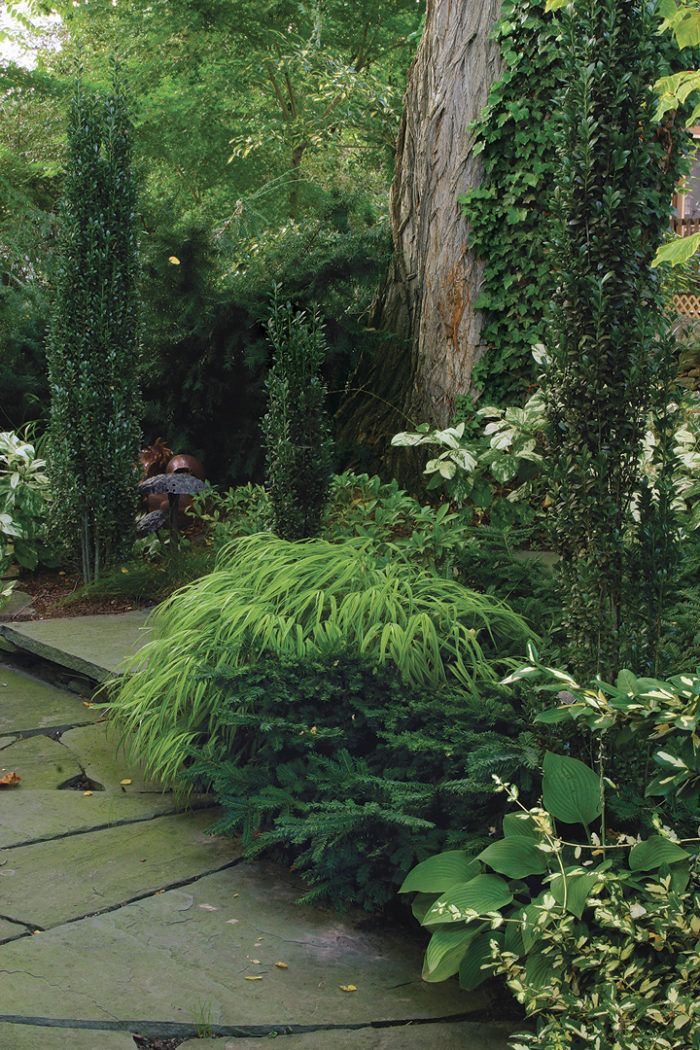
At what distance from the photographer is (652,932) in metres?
2.32

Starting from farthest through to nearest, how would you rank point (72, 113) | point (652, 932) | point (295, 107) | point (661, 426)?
1. point (295, 107)
2. point (72, 113)
3. point (661, 426)
4. point (652, 932)

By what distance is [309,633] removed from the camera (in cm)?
371

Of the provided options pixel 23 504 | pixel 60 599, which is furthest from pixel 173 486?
pixel 23 504

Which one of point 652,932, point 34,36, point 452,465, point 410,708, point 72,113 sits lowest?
point 652,932

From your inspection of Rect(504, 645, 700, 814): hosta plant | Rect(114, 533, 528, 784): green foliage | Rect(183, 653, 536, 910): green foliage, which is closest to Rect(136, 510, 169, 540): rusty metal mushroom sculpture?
Rect(114, 533, 528, 784): green foliage

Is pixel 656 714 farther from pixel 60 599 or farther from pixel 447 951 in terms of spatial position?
pixel 60 599

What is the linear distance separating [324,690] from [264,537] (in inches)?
71.8

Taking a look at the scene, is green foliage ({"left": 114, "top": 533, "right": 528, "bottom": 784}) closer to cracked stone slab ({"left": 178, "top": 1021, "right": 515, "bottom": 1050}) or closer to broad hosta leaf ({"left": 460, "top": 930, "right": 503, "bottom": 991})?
broad hosta leaf ({"left": 460, "top": 930, "right": 503, "bottom": 991})

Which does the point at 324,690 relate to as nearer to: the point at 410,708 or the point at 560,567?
the point at 410,708

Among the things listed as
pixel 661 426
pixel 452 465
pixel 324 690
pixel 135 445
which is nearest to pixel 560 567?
pixel 661 426

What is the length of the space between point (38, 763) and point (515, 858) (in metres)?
2.32

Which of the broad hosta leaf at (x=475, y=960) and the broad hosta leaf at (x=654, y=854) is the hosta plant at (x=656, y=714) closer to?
the broad hosta leaf at (x=654, y=854)

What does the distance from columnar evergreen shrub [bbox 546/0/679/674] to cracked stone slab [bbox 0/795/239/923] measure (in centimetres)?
140

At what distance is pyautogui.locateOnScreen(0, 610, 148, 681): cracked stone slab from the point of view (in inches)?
195
